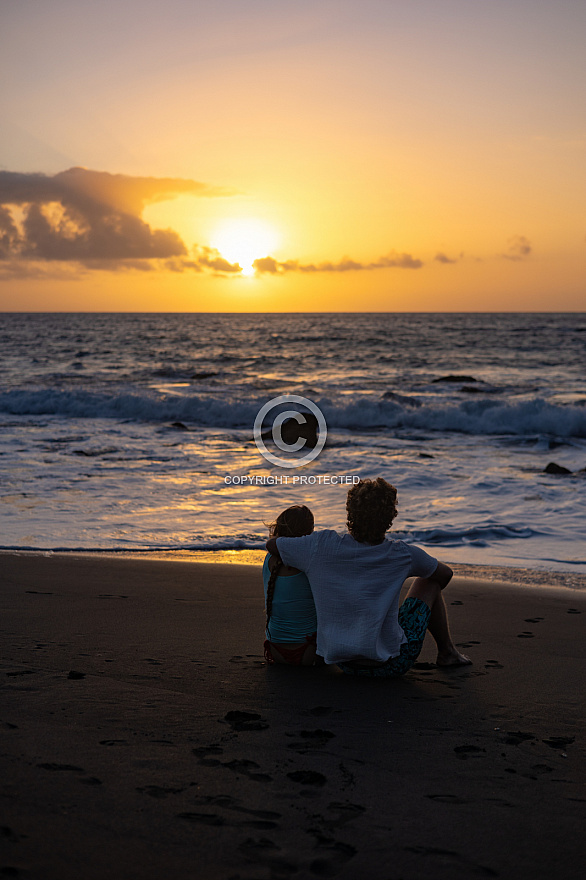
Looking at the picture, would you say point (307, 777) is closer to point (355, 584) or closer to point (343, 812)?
point (343, 812)

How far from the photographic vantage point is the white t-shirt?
3.41 m

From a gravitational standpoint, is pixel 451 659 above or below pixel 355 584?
below

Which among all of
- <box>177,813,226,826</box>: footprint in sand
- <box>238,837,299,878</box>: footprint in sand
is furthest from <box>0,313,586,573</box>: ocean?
<box>238,837,299,878</box>: footprint in sand

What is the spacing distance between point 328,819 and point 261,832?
236 millimetres

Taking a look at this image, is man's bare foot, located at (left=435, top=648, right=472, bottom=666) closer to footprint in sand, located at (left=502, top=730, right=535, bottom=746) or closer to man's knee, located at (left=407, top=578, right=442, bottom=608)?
man's knee, located at (left=407, top=578, right=442, bottom=608)

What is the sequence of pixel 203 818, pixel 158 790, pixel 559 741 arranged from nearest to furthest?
1. pixel 203 818
2. pixel 158 790
3. pixel 559 741

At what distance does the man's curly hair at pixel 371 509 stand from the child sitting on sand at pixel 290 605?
31 centimetres

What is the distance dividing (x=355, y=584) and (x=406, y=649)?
1.56 ft

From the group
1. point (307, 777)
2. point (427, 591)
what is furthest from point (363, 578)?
point (307, 777)

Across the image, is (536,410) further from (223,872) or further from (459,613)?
(223,872)

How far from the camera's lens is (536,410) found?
19.4 metres

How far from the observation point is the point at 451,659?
3801mm

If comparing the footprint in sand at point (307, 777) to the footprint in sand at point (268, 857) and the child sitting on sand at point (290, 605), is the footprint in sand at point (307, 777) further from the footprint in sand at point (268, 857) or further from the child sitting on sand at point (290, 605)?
the child sitting on sand at point (290, 605)

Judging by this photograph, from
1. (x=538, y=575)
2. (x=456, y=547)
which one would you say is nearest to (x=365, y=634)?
(x=538, y=575)
